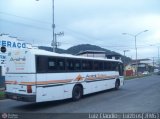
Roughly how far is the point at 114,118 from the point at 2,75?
73.4 ft

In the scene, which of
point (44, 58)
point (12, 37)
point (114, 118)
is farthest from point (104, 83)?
point (12, 37)

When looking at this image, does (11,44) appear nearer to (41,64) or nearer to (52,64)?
(52,64)

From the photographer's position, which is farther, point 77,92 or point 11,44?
point 11,44

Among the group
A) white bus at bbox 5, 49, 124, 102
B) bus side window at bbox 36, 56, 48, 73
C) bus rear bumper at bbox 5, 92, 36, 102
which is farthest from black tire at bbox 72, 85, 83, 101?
bus rear bumper at bbox 5, 92, 36, 102

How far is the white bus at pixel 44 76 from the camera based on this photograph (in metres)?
14.1

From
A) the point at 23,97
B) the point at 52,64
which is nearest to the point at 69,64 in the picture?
the point at 52,64

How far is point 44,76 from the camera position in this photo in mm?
14594

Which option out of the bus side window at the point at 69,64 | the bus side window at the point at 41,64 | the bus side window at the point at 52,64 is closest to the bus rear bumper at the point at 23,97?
the bus side window at the point at 41,64

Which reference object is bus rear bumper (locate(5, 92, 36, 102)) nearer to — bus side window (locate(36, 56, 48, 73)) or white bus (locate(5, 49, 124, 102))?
white bus (locate(5, 49, 124, 102))

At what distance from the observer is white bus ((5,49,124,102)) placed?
1412cm

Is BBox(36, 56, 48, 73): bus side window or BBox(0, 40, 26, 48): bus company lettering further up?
BBox(0, 40, 26, 48): bus company lettering

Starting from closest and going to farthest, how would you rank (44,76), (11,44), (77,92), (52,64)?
(44,76)
(52,64)
(77,92)
(11,44)

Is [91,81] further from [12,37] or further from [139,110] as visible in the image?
[12,37]

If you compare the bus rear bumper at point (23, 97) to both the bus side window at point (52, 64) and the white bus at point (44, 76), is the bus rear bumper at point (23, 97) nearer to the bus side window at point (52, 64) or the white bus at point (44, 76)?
the white bus at point (44, 76)
